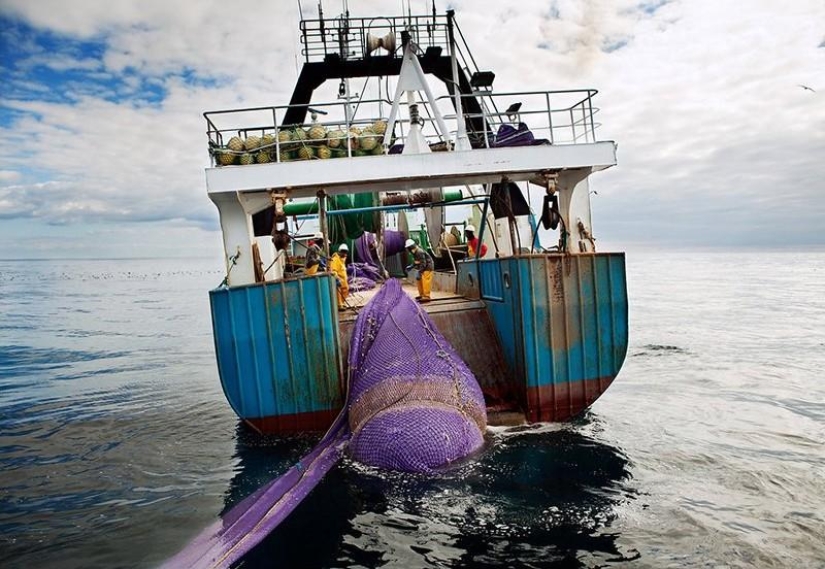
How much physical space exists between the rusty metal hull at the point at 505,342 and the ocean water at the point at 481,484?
504 millimetres

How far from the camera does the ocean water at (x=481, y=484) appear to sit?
4602mm

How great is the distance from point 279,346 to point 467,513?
316 cm

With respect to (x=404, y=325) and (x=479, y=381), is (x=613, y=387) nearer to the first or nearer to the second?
(x=479, y=381)

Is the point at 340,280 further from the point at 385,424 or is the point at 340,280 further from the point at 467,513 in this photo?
the point at 467,513

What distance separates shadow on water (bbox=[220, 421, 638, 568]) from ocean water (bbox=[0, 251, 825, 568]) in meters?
0.02

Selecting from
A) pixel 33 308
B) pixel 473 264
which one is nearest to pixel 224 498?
pixel 473 264

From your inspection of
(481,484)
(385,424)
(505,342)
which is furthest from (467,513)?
(505,342)

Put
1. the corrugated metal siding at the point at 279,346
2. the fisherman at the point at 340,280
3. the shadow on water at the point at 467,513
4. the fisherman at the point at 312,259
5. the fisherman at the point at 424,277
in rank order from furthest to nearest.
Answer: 1. the fisherman at the point at 424,277
2. the fisherman at the point at 340,280
3. the fisherman at the point at 312,259
4. the corrugated metal siding at the point at 279,346
5. the shadow on water at the point at 467,513

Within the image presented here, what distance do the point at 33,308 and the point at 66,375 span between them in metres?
21.9

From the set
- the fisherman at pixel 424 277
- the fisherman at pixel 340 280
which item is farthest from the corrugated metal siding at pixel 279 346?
the fisherman at pixel 424 277

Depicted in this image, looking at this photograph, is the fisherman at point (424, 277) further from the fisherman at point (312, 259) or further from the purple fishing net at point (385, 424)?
the purple fishing net at point (385, 424)

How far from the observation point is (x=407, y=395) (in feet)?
20.3

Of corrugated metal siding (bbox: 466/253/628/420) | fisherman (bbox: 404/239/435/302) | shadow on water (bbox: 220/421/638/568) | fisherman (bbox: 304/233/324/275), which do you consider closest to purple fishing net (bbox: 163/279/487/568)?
shadow on water (bbox: 220/421/638/568)

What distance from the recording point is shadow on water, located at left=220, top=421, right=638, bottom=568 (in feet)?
14.6
